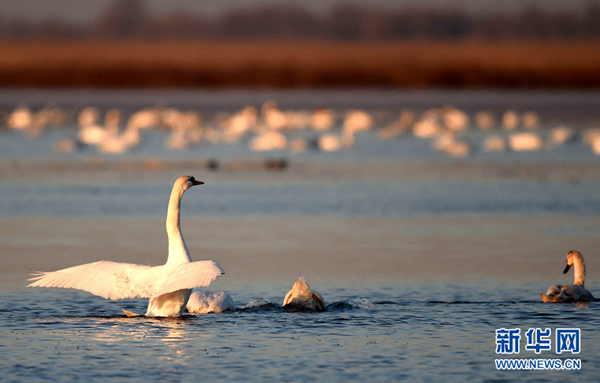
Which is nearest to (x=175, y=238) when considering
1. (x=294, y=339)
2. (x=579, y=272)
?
(x=294, y=339)

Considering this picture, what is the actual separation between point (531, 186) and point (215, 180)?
6217 mm

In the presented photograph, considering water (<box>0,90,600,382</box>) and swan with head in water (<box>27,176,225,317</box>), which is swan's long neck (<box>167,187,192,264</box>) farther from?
water (<box>0,90,600,382</box>)

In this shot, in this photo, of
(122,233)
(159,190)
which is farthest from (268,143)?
(122,233)

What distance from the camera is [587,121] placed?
153 feet

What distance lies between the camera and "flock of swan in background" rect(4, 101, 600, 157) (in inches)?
1235

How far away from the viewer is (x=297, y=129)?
143 feet

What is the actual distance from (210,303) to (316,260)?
2.97m

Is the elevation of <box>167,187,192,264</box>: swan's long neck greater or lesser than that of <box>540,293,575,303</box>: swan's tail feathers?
greater

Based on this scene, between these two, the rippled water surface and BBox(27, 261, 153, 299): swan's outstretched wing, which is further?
BBox(27, 261, 153, 299): swan's outstretched wing

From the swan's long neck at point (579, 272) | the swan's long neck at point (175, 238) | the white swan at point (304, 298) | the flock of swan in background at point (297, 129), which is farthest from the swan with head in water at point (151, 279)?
the flock of swan in background at point (297, 129)

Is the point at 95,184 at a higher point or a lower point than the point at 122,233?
higher

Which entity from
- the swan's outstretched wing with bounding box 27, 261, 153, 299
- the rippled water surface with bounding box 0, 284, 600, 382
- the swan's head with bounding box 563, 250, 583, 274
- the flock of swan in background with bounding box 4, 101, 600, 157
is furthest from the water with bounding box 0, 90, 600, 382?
the flock of swan in background with bounding box 4, 101, 600, 157

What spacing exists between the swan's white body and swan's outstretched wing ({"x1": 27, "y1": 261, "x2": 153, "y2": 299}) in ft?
2.47

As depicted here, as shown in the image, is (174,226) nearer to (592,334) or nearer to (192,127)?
(592,334)
